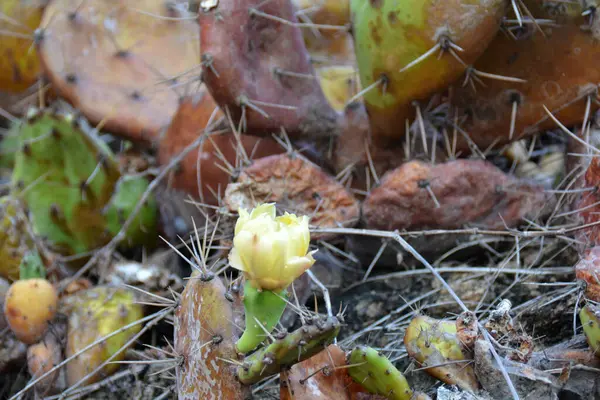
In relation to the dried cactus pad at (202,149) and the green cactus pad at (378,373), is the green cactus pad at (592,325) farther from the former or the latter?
the dried cactus pad at (202,149)

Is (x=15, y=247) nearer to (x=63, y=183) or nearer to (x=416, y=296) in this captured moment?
(x=63, y=183)

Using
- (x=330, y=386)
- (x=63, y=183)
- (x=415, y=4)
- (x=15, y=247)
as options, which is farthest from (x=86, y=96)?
(x=330, y=386)

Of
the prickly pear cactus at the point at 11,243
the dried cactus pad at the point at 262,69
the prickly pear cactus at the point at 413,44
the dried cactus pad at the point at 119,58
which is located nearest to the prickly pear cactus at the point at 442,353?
the prickly pear cactus at the point at 413,44

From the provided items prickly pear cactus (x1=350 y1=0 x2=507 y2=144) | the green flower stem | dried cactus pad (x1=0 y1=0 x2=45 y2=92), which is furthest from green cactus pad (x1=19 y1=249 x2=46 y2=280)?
dried cactus pad (x1=0 y1=0 x2=45 y2=92)

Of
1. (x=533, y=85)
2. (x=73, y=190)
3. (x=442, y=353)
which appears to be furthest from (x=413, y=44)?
(x=73, y=190)

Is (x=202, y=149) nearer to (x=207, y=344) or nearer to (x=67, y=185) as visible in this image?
(x=67, y=185)

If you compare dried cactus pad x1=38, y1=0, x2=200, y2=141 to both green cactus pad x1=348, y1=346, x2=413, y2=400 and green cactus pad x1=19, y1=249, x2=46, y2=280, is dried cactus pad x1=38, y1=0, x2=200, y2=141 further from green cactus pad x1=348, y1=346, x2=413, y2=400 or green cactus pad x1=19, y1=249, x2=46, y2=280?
green cactus pad x1=348, y1=346, x2=413, y2=400
